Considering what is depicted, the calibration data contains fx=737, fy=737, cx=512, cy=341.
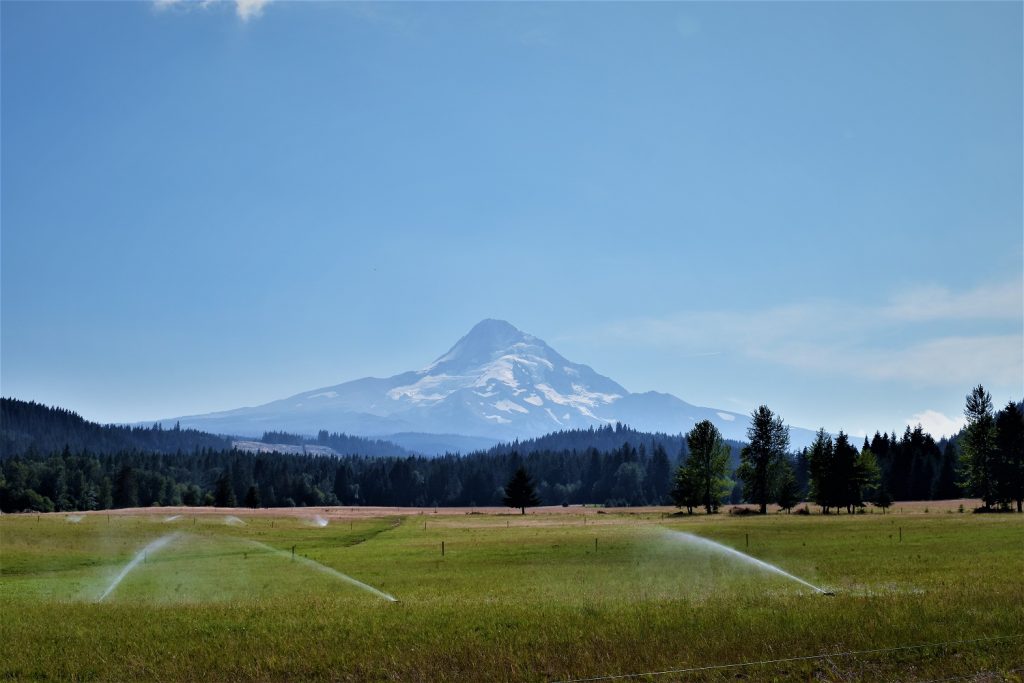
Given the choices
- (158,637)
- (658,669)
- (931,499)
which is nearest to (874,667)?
(658,669)

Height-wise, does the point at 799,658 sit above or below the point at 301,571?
above

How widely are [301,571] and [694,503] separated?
8705cm

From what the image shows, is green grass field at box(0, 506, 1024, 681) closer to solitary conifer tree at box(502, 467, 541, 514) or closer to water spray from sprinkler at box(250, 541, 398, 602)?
water spray from sprinkler at box(250, 541, 398, 602)

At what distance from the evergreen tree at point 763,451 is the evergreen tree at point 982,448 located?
81.1ft

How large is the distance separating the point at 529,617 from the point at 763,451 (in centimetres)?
10288

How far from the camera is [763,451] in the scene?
384 ft

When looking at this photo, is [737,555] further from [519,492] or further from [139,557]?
[519,492]

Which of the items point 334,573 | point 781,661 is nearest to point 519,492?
point 334,573

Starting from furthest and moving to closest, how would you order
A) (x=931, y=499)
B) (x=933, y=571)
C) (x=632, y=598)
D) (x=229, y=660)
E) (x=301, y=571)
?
(x=931, y=499) → (x=301, y=571) → (x=933, y=571) → (x=632, y=598) → (x=229, y=660)

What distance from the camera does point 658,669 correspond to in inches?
634

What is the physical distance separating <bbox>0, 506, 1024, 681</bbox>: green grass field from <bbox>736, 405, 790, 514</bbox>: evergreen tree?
66648 millimetres

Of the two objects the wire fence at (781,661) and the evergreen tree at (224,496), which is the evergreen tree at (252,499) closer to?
the evergreen tree at (224,496)

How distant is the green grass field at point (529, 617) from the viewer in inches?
664

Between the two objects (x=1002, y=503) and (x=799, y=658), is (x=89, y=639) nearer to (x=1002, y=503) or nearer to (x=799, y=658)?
(x=799, y=658)
